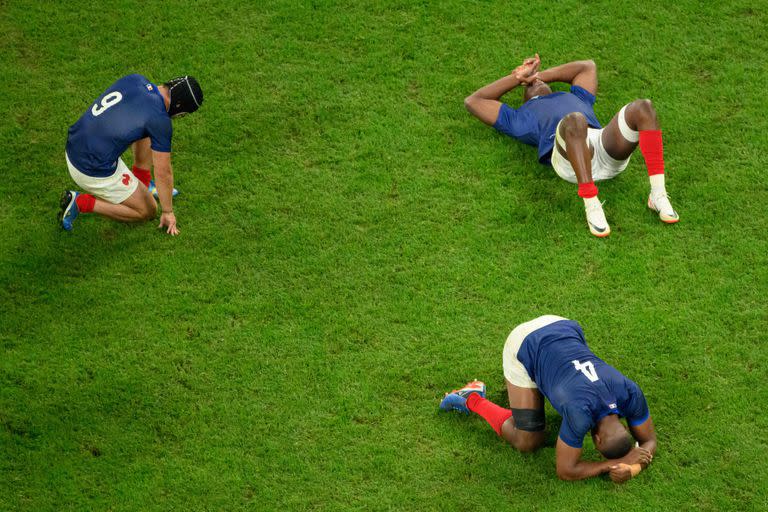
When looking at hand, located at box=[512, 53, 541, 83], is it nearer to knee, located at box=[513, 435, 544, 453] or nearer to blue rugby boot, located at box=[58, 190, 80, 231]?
knee, located at box=[513, 435, 544, 453]

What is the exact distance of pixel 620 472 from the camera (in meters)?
5.93

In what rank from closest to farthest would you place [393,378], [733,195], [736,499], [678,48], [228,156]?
1. [736,499]
2. [393,378]
3. [733,195]
4. [228,156]
5. [678,48]

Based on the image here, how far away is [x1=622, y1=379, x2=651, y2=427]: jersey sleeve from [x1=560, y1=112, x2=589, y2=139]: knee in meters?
2.44

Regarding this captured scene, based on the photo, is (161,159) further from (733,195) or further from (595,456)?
(733,195)

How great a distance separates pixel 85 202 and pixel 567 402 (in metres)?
4.28

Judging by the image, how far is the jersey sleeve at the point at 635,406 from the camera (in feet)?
19.3

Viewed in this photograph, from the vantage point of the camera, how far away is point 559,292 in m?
7.16

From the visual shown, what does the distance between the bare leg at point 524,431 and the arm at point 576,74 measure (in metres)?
3.29

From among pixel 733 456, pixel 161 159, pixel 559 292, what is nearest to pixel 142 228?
pixel 161 159

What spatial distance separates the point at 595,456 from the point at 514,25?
4648 mm

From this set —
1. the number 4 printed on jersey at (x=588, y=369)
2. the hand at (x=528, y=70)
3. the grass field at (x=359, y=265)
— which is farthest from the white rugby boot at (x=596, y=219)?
the number 4 printed on jersey at (x=588, y=369)

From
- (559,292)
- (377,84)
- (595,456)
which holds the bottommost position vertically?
(595,456)

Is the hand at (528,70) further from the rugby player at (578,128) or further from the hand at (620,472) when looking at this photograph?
the hand at (620,472)

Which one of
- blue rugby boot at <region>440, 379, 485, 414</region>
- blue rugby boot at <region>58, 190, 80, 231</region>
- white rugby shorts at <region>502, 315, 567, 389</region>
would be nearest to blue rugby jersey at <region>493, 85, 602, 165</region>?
white rugby shorts at <region>502, 315, 567, 389</region>
